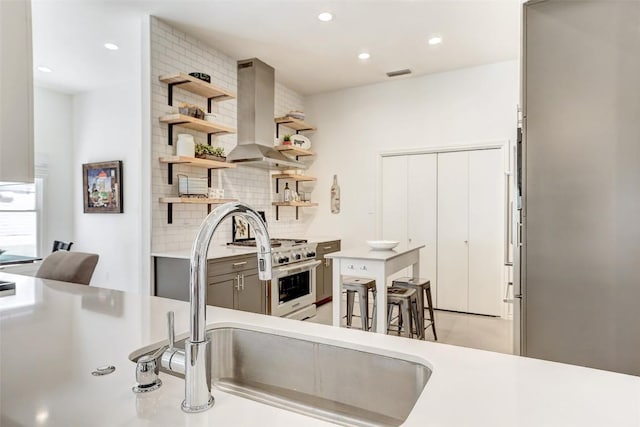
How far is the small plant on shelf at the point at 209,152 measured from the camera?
149 inches

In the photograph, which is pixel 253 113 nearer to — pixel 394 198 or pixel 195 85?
pixel 195 85

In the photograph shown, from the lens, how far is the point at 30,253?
220 inches

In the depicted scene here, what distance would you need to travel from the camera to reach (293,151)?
17.4 ft

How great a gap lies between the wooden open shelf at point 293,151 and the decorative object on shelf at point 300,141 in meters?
0.07

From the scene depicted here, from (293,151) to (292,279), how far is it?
6.55 ft

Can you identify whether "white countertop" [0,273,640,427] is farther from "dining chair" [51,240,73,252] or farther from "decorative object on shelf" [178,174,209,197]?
"dining chair" [51,240,73,252]

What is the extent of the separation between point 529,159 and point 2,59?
2.43 meters

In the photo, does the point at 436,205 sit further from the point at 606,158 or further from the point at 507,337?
the point at 606,158

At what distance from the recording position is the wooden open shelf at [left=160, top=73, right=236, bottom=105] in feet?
11.5

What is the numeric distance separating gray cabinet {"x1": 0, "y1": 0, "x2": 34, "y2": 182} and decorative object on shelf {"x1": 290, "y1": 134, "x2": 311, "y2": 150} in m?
4.41

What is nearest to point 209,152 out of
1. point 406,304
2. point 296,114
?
point 296,114

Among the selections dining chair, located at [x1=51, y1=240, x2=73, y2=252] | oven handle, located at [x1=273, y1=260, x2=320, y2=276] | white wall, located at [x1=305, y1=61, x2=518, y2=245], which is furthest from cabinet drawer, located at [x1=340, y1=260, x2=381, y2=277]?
dining chair, located at [x1=51, y1=240, x2=73, y2=252]

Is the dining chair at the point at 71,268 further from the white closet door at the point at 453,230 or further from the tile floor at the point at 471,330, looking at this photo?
the white closet door at the point at 453,230

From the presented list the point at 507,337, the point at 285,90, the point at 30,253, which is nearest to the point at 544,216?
the point at 507,337
